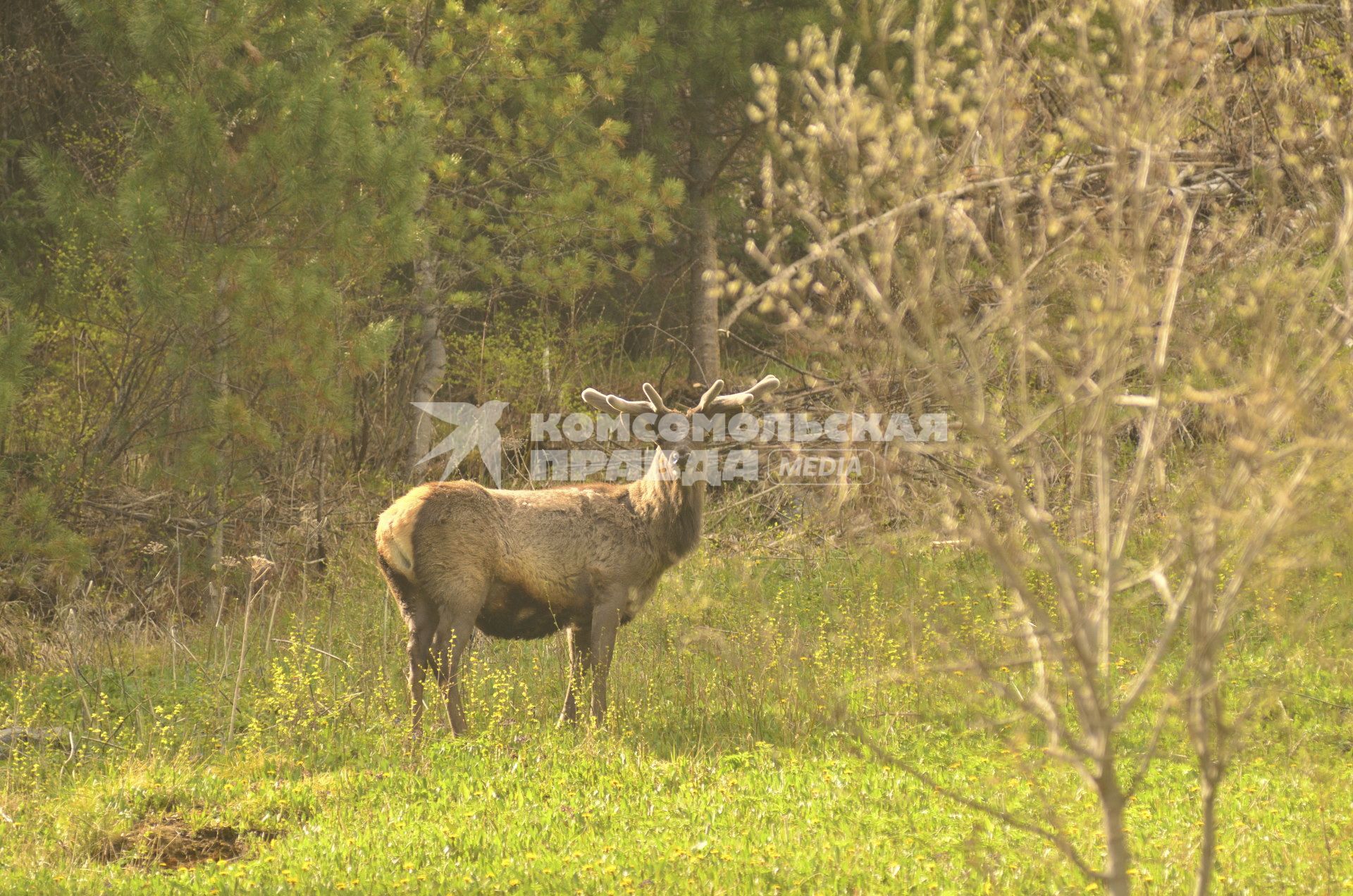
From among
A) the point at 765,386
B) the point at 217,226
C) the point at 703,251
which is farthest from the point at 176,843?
the point at 703,251

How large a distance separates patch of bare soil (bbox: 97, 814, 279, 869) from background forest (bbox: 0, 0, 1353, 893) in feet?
0.08

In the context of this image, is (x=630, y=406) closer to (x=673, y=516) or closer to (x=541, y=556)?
(x=673, y=516)

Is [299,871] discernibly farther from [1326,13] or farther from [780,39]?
[780,39]

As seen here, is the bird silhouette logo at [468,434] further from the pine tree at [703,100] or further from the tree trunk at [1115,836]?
the tree trunk at [1115,836]

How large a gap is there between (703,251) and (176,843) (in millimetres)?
11535

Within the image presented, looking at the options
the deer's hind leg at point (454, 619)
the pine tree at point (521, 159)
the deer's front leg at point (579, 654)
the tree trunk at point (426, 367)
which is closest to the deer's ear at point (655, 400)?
the deer's front leg at point (579, 654)

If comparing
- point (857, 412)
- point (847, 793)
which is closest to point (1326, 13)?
point (857, 412)

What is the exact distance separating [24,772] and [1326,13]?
421 inches

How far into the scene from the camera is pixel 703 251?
16656mm

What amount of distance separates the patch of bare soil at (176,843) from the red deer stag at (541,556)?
1764mm

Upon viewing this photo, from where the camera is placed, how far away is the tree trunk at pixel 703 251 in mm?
16703

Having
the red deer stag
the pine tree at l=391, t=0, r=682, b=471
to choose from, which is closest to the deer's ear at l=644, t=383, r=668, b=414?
the red deer stag

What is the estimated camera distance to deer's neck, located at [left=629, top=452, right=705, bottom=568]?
9.12 meters

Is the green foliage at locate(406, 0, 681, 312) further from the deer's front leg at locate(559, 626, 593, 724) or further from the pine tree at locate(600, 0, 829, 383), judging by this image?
the deer's front leg at locate(559, 626, 593, 724)
